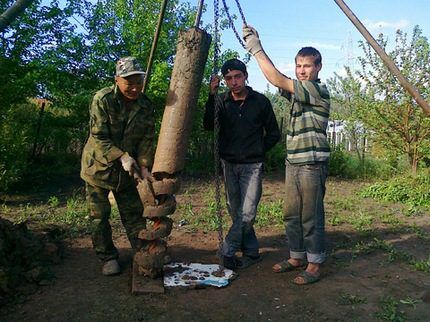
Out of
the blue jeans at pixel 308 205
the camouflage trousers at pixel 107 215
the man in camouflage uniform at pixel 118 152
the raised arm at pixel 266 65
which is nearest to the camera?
the raised arm at pixel 266 65

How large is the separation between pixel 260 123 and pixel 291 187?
0.79 m

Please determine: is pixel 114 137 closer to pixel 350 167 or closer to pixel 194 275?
pixel 194 275

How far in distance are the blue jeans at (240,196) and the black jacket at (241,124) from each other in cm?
10

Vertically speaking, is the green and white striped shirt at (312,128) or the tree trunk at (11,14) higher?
the tree trunk at (11,14)

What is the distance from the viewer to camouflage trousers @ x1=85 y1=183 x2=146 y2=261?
14.3ft

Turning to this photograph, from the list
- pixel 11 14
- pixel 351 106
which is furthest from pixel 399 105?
pixel 11 14

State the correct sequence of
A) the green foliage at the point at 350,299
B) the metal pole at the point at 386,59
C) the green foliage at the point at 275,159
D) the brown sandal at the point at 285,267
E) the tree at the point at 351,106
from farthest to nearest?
the green foliage at the point at 275,159, the tree at the point at 351,106, the brown sandal at the point at 285,267, the green foliage at the point at 350,299, the metal pole at the point at 386,59

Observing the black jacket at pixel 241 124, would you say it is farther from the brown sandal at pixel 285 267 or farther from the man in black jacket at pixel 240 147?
the brown sandal at pixel 285 267

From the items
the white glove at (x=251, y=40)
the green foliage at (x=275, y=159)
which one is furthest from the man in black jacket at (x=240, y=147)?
the green foliage at (x=275, y=159)

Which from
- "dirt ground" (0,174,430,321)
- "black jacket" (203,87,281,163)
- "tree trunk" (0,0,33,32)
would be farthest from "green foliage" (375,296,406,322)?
"tree trunk" (0,0,33,32)

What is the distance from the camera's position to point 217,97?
181 inches

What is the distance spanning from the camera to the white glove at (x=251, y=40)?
4.00 metres

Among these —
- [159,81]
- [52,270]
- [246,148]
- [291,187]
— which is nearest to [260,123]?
[246,148]

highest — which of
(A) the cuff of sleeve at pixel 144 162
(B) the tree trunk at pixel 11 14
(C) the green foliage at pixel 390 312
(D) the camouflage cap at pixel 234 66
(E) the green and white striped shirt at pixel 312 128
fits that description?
(D) the camouflage cap at pixel 234 66
